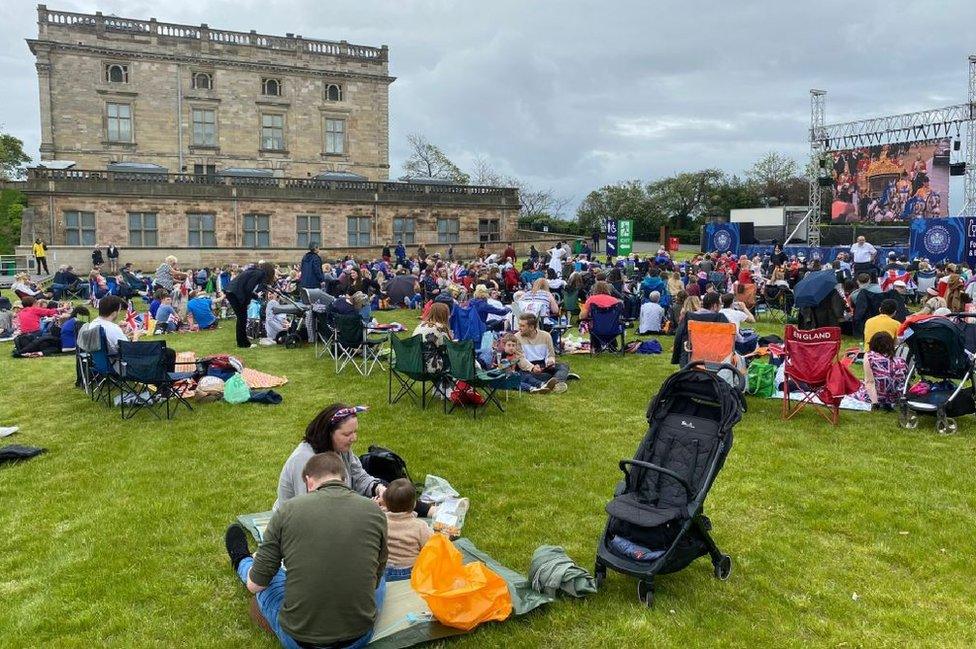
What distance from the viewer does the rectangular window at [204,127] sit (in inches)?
1670

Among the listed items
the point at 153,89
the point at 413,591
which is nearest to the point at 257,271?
the point at 413,591

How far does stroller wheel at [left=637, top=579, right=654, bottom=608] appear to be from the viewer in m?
4.84

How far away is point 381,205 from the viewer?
39.8 meters

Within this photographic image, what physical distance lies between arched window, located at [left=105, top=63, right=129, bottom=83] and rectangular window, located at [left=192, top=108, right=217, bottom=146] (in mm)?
3762

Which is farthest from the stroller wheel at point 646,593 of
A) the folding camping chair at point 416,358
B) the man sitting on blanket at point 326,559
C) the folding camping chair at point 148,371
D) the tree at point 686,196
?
the tree at point 686,196

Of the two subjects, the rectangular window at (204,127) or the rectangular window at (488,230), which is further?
the rectangular window at (488,230)

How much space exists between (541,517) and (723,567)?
5.29 feet

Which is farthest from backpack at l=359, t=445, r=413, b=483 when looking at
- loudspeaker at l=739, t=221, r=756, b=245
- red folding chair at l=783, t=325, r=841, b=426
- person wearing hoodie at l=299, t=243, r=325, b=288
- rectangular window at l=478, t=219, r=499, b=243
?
rectangular window at l=478, t=219, r=499, b=243

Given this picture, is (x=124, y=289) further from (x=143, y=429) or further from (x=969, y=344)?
(x=969, y=344)

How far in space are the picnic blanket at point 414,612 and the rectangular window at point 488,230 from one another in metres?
38.0

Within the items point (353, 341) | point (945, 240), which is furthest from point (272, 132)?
point (353, 341)

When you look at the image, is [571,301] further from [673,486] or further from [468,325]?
[673,486]

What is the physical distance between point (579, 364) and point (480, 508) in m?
6.91

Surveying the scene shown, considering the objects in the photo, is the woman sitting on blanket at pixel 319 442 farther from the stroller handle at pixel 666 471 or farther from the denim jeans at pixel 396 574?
the stroller handle at pixel 666 471
